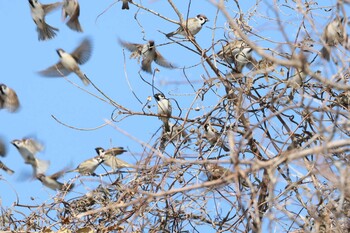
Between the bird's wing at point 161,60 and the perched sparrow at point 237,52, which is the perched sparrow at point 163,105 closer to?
the perched sparrow at point 237,52

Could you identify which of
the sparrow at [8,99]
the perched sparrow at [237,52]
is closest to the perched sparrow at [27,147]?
the sparrow at [8,99]

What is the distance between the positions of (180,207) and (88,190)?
1.82 ft

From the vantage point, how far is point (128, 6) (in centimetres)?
711

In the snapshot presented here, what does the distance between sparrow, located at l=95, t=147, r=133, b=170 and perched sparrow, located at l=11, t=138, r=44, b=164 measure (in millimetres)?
427

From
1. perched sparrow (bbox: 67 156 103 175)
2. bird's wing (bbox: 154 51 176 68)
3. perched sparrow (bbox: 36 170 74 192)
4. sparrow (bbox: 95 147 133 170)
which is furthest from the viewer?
bird's wing (bbox: 154 51 176 68)

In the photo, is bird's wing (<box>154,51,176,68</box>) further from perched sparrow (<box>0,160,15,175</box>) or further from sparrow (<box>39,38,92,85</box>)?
perched sparrow (<box>0,160,15,175</box>)

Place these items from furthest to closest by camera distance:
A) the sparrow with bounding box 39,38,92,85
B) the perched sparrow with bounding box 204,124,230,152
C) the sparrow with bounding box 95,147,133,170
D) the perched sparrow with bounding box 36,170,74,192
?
the sparrow with bounding box 39,38,92,85 → the perched sparrow with bounding box 36,170,74,192 → the sparrow with bounding box 95,147,133,170 → the perched sparrow with bounding box 204,124,230,152

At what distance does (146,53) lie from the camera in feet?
23.0

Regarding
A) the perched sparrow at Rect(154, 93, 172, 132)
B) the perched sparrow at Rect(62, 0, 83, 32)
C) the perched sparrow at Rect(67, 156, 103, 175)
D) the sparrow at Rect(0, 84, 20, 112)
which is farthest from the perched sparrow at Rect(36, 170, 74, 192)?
the perched sparrow at Rect(62, 0, 83, 32)

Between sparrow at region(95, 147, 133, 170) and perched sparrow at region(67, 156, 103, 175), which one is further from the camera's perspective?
perched sparrow at region(67, 156, 103, 175)

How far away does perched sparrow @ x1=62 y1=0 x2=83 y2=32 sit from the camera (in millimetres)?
7094

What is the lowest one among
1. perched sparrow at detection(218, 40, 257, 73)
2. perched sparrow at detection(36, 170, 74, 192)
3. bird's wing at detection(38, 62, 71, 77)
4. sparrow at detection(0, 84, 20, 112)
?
perched sparrow at detection(36, 170, 74, 192)

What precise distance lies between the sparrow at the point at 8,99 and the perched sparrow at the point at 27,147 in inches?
22.4

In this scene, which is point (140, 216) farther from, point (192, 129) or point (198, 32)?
point (198, 32)
